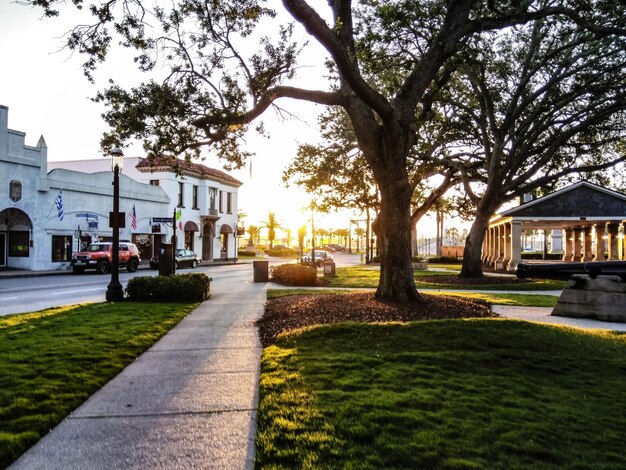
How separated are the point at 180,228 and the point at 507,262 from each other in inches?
1115

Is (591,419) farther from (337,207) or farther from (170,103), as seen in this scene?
(337,207)

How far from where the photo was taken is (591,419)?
4.18 metres

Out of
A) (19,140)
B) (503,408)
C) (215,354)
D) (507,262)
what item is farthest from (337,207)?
(503,408)

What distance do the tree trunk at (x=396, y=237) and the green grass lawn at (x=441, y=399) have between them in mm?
3073

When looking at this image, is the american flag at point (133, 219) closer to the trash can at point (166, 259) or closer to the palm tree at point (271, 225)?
the trash can at point (166, 259)

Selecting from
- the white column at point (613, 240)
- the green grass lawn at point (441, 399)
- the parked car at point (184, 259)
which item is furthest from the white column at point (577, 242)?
the green grass lawn at point (441, 399)

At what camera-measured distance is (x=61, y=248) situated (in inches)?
1248

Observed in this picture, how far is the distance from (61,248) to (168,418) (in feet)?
103

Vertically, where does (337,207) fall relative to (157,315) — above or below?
above

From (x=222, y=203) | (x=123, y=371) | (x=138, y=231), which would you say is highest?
(x=222, y=203)

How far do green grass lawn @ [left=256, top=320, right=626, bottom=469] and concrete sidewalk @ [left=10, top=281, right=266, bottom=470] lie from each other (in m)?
0.25

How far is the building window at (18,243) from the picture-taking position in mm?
29469

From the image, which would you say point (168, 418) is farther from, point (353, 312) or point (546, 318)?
point (546, 318)

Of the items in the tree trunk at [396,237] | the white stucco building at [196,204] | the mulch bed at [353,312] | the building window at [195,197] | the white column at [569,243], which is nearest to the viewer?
the mulch bed at [353,312]
